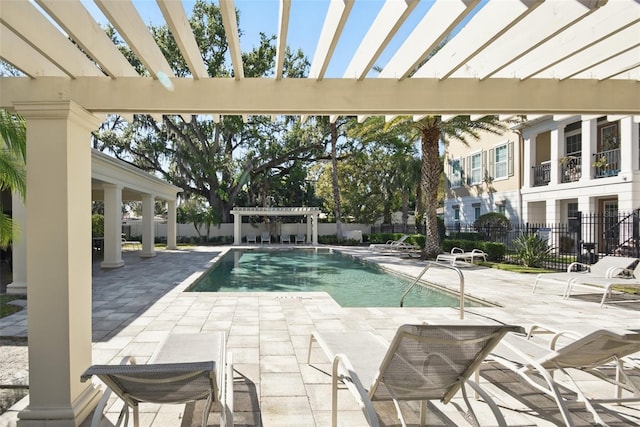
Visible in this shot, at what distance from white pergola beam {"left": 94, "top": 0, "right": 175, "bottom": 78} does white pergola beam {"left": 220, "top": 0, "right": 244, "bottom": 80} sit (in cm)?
63

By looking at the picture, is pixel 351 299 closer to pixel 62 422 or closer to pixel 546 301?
pixel 546 301

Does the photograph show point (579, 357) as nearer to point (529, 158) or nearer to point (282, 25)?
point (282, 25)

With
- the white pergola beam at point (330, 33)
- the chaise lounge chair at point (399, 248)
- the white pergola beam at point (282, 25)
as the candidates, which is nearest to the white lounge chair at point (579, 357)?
→ the white pergola beam at point (330, 33)

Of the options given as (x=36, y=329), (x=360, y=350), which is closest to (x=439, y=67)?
(x=360, y=350)

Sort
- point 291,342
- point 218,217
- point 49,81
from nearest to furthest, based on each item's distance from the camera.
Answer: point 49,81
point 291,342
point 218,217

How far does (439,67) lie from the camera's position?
3434mm

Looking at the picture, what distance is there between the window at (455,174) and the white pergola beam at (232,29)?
23.5m

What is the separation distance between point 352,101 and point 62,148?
2.35 m

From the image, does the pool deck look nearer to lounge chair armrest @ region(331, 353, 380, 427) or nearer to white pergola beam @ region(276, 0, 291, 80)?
lounge chair armrest @ region(331, 353, 380, 427)

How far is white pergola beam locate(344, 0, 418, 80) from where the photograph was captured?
8.05 ft

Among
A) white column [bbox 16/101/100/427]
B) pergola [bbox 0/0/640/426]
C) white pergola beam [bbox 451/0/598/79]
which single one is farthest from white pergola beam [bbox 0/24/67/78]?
white pergola beam [bbox 451/0/598/79]

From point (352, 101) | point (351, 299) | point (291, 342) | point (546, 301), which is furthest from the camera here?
point (351, 299)

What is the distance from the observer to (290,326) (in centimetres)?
599

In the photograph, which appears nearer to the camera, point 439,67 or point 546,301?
point 439,67
